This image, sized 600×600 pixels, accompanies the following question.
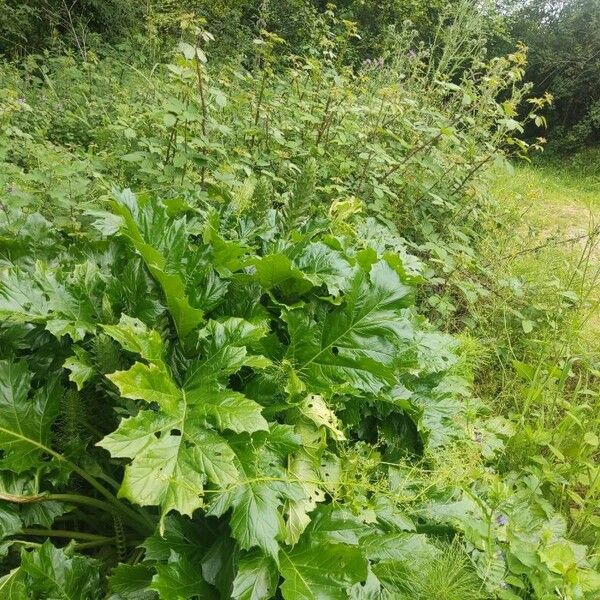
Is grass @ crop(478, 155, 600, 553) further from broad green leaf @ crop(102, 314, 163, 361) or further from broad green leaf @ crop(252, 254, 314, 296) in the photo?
broad green leaf @ crop(102, 314, 163, 361)

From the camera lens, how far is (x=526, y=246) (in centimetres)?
392

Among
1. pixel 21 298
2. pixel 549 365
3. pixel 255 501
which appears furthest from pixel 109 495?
pixel 549 365

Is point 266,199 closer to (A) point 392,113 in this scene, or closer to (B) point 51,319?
(B) point 51,319

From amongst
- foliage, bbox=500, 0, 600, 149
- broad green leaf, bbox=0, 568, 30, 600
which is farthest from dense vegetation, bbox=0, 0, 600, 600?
foliage, bbox=500, 0, 600, 149

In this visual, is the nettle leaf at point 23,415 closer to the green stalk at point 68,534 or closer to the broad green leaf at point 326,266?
the green stalk at point 68,534

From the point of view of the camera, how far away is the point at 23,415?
140 centimetres

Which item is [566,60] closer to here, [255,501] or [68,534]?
[255,501]

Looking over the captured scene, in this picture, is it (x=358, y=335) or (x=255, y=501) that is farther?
(x=358, y=335)

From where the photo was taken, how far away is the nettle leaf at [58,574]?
126 centimetres

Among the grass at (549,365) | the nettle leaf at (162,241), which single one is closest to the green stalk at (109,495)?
the nettle leaf at (162,241)

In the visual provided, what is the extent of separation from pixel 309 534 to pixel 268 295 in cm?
78

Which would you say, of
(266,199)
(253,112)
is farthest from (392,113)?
(266,199)

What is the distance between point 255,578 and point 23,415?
773mm

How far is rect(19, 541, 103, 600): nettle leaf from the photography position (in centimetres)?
126
